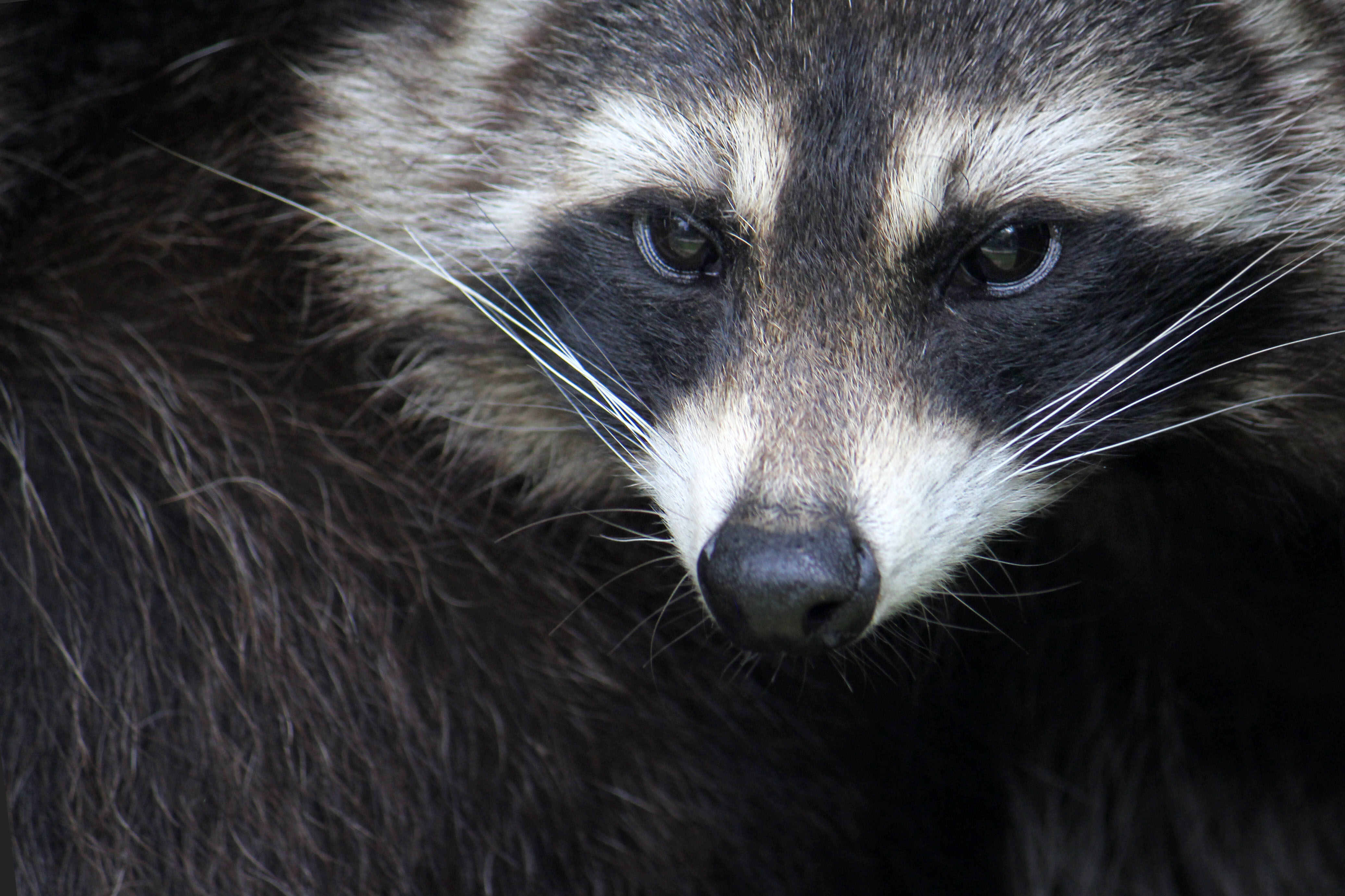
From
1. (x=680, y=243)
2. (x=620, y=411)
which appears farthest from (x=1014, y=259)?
(x=620, y=411)

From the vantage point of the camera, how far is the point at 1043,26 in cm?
193

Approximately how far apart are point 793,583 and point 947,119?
0.62 meters

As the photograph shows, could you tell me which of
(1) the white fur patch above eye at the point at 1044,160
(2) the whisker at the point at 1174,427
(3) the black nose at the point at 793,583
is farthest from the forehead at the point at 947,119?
(3) the black nose at the point at 793,583

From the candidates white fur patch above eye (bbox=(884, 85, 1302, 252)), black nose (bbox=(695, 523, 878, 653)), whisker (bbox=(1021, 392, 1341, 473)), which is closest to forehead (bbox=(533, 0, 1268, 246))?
white fur patch above eye (bbox=(884, 85, 1302, 252))

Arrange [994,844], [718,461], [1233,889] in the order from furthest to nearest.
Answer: [1233,889]
[994,844]
[718,461]

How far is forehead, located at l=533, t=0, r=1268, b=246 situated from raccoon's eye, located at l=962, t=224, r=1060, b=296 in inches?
1.6

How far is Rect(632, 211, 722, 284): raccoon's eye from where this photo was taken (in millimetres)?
2010

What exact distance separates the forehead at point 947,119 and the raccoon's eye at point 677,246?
0.05 meters

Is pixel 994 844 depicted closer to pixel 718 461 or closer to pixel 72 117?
→ pixel 718 461

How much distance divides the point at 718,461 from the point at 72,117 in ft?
4.07

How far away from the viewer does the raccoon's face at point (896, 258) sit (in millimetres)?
1848

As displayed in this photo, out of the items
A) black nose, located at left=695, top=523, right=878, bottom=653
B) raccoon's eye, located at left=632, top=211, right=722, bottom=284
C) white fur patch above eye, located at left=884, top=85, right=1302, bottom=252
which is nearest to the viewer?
black nose, located at left=695, top=523, right=878, bottom=653

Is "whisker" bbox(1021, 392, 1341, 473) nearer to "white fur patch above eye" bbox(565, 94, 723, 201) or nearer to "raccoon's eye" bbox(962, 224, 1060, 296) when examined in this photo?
"raccoon's eye" bbox(962, 224, 1060, 296)

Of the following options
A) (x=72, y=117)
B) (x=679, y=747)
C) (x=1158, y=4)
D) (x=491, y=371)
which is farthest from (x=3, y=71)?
(x=1158, y=4)
